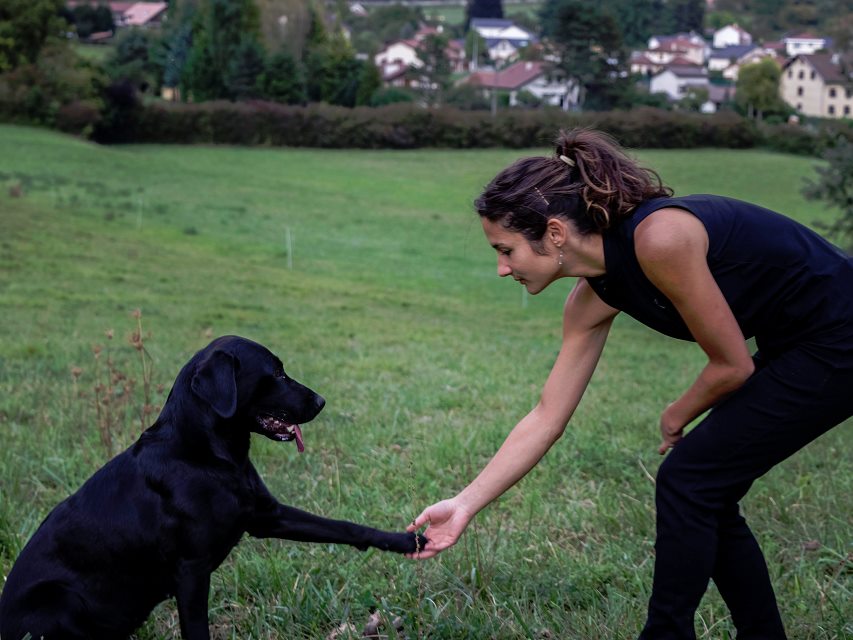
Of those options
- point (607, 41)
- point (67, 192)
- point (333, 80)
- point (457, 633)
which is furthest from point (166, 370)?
point (607, 41)

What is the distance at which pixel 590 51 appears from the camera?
66250mm

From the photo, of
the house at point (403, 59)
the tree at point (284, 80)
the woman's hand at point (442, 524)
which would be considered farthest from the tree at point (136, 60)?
the woman's hand at point (442, 524)

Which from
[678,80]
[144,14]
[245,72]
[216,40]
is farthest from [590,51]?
[144,14]

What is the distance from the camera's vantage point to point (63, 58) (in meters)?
49.8

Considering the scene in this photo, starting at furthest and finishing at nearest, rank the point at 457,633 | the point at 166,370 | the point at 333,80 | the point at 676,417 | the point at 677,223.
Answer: the point at 333,80 → the point at 166,370 → the point at 457,633 → the point at 676,417 → the point at 677,223

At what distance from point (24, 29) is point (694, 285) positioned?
173 ft

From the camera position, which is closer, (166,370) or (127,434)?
(127,434)

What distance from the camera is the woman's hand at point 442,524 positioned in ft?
12.1

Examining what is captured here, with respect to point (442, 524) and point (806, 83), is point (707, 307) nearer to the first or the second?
point (442, 524)

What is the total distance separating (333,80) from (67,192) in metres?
32.4

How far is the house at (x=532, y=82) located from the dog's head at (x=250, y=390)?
5984 cm

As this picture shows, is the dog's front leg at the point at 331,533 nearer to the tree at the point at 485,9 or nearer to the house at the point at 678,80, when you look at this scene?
the house at the point at 678,80

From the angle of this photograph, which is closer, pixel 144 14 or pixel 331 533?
pixel 331 533

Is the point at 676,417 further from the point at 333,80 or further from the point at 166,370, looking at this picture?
the point at 333,80
